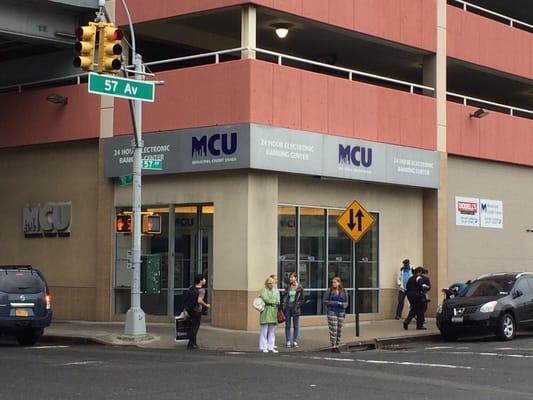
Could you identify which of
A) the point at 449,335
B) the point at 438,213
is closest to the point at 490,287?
the point at 449,335

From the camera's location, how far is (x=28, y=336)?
64.6ft

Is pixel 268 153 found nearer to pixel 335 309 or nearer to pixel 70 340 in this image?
pixel 335 309

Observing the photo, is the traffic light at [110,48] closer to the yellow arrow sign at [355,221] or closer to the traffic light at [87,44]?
the traffic light at [87,44]

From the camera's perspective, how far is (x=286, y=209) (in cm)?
2339

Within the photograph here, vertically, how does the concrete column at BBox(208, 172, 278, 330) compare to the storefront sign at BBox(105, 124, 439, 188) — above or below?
below

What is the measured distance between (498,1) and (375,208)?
41.4 ft

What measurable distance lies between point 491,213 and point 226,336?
12.4 meters

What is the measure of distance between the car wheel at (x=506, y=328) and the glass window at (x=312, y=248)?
5.45 m

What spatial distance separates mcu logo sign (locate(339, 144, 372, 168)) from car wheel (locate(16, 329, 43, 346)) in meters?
9.23

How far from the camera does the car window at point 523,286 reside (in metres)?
21.7

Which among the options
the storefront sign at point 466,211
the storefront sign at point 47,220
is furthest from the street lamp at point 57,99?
the storefront sign at point 466,211

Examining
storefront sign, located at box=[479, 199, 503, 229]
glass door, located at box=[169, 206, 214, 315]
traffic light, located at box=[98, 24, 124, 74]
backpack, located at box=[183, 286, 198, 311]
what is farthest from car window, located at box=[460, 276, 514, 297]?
traffic light, located at box=[98, 24, 124, 74]

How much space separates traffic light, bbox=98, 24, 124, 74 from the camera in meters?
16.6

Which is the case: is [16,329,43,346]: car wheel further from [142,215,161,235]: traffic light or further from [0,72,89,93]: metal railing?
[0,72,89,93]: metal railing
